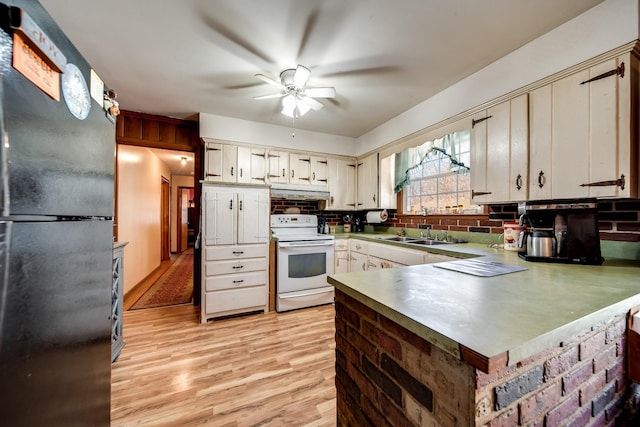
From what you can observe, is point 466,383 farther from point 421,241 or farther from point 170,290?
point 170,290

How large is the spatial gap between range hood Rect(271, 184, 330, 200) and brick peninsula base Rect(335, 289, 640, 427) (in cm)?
243

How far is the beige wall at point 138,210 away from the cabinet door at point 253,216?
168 centimetres

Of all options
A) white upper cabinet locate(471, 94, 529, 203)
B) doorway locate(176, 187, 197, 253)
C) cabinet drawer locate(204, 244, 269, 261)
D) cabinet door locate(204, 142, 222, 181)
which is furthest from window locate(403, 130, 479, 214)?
doorway locate(176, 187, 197, 253)

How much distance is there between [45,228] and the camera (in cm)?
67

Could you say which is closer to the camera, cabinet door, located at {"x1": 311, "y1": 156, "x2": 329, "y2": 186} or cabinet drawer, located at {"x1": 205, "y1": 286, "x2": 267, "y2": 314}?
cabinet drawer, located at {"x1": 205, "y1": 286, "x2": 267, "y2": 314}

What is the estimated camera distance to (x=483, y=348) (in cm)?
51

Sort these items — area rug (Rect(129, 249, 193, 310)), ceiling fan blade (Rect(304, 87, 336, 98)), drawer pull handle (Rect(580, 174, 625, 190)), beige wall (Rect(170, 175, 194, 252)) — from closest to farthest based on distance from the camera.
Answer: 1. drawer pull handle (Rect(580, 174, 625, 190))
2. ceiling fan blade (Rect(304, 87, 336, 98))
3. area rug (Rect(129, 249, 193, 310))
4. beige wall (Rect(170, 175, 194, 252))

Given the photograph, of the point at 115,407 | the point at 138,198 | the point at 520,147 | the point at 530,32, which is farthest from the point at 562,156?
the point at 138,198

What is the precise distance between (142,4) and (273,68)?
0.91 metres

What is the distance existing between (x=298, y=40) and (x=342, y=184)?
233 centimetres

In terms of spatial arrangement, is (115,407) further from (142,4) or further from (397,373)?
(142,4)

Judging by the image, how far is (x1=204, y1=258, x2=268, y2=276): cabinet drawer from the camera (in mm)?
2732

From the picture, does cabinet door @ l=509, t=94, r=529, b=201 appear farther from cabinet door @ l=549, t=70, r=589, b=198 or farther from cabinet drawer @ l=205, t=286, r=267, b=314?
cabinet drawer @ l=205, t=286, r=267, b=314

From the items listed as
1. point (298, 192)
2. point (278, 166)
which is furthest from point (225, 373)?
point (278, 166)
